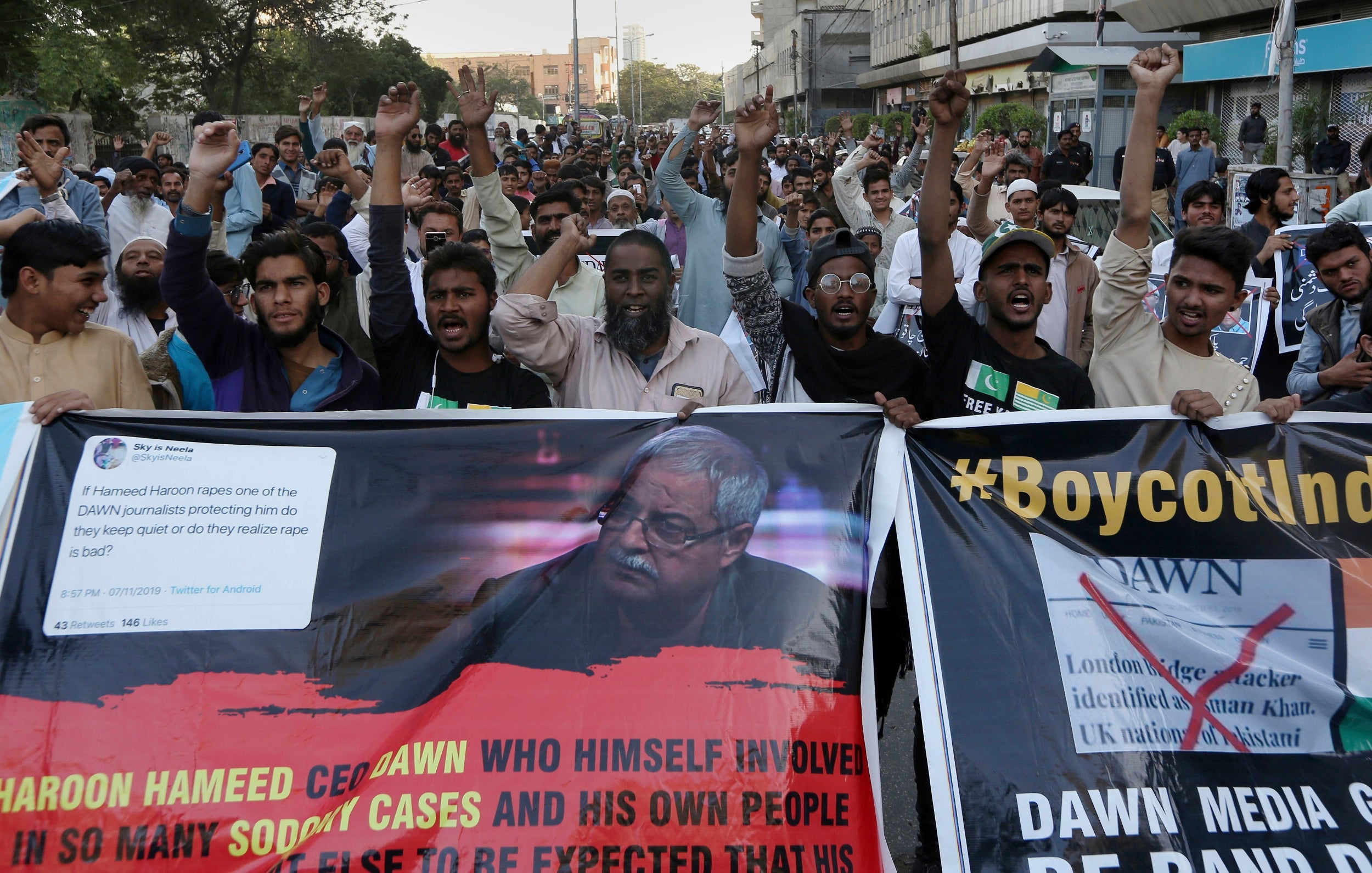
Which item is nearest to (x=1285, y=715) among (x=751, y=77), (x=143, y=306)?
(x=143, y=306)

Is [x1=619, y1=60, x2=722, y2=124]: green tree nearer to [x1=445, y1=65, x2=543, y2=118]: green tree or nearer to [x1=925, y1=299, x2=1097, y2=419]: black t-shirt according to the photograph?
[x1=445, y1=65, x2=543, y2=118]: green tree

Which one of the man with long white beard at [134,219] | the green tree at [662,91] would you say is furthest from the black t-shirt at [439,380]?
the green tree at [662,91]

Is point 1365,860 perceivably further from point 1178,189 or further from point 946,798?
point 1178,189

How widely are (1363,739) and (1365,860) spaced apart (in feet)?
1.17

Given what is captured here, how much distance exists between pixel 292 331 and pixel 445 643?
1450 millimetres

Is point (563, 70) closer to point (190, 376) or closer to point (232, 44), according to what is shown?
point (232, 44)

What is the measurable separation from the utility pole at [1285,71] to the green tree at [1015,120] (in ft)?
49.0

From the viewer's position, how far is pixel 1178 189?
19.2 metres

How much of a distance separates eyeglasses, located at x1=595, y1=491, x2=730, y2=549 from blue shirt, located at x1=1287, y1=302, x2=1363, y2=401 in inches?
116

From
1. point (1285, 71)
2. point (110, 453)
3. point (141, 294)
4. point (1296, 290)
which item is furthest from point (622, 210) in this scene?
point (1285, 71)

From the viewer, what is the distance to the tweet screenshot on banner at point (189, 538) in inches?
116

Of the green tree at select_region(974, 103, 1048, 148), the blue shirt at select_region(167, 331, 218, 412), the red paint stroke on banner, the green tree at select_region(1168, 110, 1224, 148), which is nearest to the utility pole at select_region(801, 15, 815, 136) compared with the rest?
the green tree at select_region(974, 103, 1048, 148)

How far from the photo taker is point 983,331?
3773mm

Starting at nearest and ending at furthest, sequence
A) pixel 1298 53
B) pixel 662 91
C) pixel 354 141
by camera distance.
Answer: pixel 354 141, pixel 1298 53, pixel 662 91
